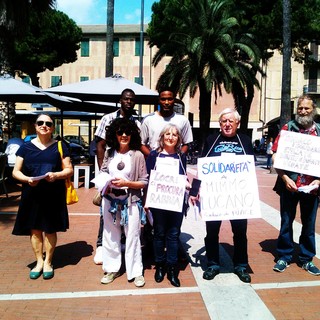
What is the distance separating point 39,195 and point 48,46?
97.2 feet

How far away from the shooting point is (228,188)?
4074mm

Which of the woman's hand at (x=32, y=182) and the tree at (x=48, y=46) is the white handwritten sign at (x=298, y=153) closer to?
the woman's hand at (x=32, y=182)

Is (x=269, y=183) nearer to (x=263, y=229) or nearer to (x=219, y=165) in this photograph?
(x=263, y=229)

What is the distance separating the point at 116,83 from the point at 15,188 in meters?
4.25

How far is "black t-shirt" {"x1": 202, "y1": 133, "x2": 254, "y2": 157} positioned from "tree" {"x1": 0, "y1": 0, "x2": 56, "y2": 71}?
458 inches

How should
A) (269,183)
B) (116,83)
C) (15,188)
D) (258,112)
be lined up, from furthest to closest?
(258,112) < (269,183) < (15,188) < (116,83)

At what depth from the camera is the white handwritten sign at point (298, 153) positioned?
13.8 feet

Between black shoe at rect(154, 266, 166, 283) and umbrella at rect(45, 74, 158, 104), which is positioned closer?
black shoe at rect(154, 266, 166, 283)

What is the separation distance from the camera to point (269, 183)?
1280 cm

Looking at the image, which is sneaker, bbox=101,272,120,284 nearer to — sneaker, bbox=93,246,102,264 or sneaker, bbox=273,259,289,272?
sneaker, bbox=93,246,102,264

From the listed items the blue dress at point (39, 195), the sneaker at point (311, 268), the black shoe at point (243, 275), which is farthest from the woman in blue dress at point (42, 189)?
the sneaker at point (311, 268)

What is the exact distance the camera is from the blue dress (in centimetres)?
404

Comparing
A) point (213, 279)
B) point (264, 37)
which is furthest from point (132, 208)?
point (264, 37)

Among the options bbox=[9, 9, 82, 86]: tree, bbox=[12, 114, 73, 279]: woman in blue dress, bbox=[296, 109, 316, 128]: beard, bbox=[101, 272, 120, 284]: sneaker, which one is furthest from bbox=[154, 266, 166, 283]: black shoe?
bbox=[9, 9, 82, 86]: tree
